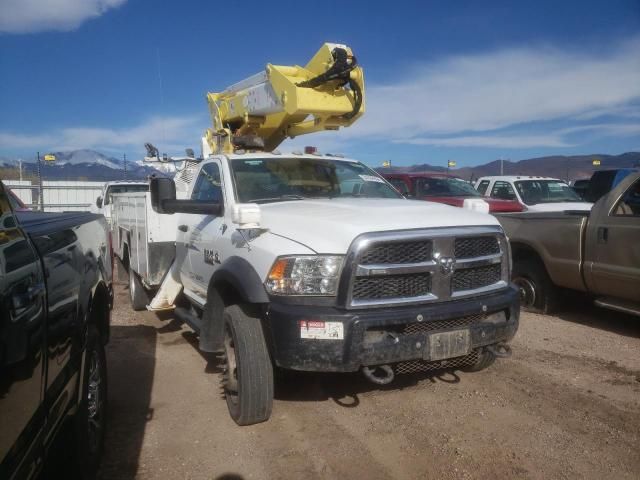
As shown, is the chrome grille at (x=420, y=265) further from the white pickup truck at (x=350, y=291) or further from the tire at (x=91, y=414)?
the tire at (x=91, y=414)

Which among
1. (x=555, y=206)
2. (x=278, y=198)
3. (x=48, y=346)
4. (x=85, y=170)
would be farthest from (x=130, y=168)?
(x=48, y=346)

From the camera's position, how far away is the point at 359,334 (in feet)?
10.3

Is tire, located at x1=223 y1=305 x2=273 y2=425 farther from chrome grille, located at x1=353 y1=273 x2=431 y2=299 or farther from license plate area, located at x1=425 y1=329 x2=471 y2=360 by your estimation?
license plate area, located at x1=425 y1=329 x2=471 y2=360

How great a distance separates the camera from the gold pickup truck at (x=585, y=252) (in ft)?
17.7

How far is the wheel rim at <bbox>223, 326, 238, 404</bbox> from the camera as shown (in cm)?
369

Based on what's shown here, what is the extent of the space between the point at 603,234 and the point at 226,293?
13.7 feet

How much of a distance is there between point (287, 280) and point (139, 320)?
163 inches

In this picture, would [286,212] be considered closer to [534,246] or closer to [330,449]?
[330,449]

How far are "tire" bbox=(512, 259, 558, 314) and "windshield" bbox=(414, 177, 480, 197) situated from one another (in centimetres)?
401

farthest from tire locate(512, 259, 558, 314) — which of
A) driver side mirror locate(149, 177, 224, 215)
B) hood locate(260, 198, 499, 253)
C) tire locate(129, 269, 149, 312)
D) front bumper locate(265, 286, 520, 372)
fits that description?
tire locate(129, 269, 149, 312)

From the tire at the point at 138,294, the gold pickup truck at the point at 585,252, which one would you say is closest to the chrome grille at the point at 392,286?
the gold pickup truck at the point at 585,252

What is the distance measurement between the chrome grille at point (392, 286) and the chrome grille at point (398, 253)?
4.1 inches

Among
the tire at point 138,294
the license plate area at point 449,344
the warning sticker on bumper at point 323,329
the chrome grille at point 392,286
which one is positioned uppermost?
the chrome grille at point 392,286

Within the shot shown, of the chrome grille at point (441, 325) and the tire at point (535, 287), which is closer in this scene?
the chrome grille at point (441, 325)
